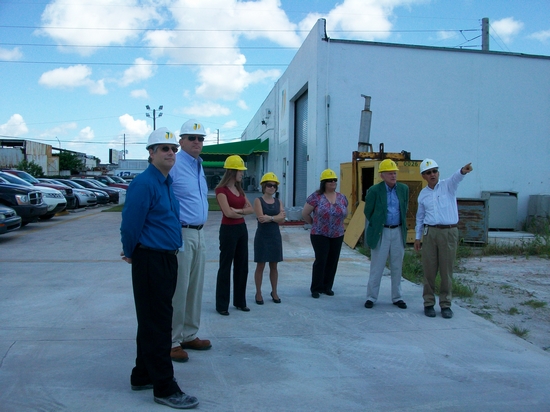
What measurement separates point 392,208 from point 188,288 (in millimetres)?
3091

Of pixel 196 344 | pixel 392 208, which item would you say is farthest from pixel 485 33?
pixel 196 344

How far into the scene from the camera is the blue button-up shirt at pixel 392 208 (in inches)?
256

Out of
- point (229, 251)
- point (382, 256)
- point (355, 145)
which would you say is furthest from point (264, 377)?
point (355, 145)

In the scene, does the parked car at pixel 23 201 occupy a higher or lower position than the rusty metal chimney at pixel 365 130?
lower

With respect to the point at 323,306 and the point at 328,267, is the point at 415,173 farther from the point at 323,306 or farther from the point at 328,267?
the point at 323,306

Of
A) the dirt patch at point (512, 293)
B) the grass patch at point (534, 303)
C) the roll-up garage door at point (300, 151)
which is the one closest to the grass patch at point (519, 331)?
the dirt patch at point (512, 293)

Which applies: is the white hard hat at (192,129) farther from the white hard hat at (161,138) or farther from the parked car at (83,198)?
the parked car at (83,198)

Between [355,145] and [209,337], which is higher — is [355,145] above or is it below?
above

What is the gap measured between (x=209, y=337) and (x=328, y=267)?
253 cm

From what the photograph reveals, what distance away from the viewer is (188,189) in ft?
15.3

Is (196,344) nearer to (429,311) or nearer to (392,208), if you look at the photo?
(429,311)

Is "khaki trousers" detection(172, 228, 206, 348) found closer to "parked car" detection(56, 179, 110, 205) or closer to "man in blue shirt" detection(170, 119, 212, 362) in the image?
"man in blue shirt" detection(170, 119, 212, 362)

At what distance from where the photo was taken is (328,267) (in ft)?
23.7

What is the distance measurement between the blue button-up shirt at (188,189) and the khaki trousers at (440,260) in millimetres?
3013
